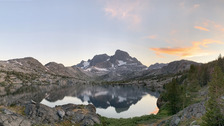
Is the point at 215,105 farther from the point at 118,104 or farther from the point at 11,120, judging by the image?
the point at 118,104

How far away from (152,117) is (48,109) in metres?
36.9

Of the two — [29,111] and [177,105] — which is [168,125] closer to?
[177,105]

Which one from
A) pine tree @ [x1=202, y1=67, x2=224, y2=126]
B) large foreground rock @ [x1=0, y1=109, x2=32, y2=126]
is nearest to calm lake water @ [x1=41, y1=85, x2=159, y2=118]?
large foreground rock @ [x1=0, y1=109, x2=32, y2=126]

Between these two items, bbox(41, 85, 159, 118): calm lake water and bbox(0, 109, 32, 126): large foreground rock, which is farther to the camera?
bbox(41, 85, 159, 118): calm lake water

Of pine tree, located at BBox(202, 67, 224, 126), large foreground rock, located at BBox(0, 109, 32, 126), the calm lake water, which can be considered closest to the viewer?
pine tree, located at BBox(202, 67, 224, 126)

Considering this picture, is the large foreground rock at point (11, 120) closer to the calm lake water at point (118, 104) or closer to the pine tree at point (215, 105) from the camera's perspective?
the pine tree at point (215, 105)

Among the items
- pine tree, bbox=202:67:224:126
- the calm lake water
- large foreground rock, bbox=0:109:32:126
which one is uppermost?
pine tree, bbox=202:67:224:126

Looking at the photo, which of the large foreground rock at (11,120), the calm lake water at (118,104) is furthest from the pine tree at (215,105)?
the calm lake water at (118,104)

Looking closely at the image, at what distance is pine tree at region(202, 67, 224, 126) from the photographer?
25.1 m

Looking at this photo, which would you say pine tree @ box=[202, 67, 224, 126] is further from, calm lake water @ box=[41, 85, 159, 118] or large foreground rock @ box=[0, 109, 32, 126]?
calm lake water @ box=[41, 85, 159, 118]

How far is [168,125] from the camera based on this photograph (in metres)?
38.3

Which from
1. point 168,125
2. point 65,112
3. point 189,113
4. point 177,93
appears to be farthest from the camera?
point 177,93

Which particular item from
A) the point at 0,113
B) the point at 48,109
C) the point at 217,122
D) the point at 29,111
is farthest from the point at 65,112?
the point at 217,122

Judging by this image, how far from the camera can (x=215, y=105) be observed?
86.9 ft
